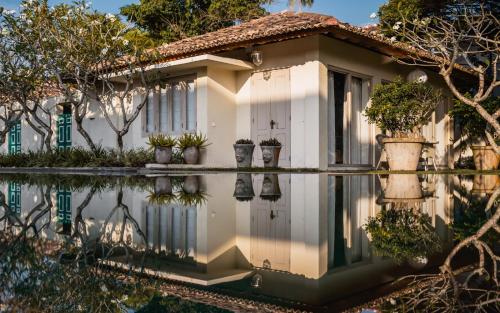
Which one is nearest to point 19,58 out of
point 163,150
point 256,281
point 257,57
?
point 163,150

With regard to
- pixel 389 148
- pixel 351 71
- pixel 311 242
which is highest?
pixel 351 71

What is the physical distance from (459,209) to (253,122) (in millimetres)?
10514

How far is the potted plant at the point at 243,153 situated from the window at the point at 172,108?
6.01 ft

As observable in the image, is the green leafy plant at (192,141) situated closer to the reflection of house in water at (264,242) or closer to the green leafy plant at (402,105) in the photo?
the green leafy plant at (402,105)

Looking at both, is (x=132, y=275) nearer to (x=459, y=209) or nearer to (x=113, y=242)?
(x=113, y=242)

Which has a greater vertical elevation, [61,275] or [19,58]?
[19,58]

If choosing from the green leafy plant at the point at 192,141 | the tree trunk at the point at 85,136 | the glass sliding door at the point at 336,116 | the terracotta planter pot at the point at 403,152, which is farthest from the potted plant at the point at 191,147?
the terracotta planter pot at the point at 403,152

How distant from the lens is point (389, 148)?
12.5 m

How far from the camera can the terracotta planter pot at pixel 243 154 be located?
1322cm

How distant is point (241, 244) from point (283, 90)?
37.6ft

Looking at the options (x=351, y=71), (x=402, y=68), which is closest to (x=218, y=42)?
(x=351, y=71)

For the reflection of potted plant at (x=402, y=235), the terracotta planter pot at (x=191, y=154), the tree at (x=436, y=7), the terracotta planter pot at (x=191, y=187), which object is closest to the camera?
the reflection of potted plant at (x=402, y=235)

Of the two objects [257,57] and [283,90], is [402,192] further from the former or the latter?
[257,57]

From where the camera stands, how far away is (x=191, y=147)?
13.5 meters
